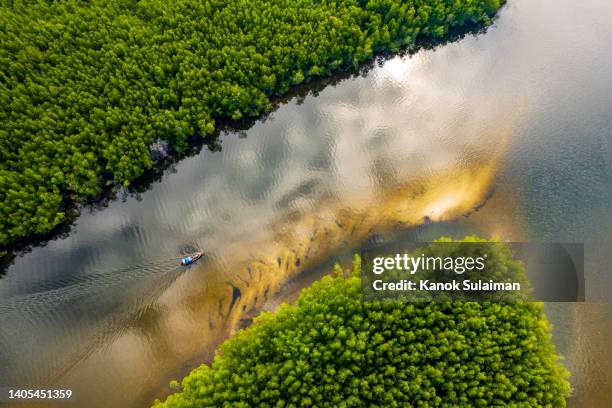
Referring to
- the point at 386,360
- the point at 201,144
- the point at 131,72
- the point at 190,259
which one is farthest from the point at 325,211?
the point at 131,72

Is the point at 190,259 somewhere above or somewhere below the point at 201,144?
below

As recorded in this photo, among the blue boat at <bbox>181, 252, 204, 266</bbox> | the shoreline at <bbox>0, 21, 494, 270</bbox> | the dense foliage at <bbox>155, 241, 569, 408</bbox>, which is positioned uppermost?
the shoreline at <bbox>0, 21, 494, 270</bbox>

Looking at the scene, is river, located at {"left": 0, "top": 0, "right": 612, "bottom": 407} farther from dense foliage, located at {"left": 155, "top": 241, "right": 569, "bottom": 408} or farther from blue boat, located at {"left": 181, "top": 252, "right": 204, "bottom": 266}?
dense foliage, located at {"left": 155, "top": 241, "right": 569, "bottom": 408}

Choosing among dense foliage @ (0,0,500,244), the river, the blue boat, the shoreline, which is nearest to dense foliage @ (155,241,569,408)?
the river

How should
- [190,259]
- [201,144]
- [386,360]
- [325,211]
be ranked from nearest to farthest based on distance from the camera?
[386,360]
[190,259]
[325,211]
[201,144]

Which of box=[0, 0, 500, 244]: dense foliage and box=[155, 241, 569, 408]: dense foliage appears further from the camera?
box=[0, 0, 500, 244]: dense foliage

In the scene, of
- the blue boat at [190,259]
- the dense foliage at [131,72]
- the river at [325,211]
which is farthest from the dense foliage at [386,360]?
the dense foliage at [131,72]

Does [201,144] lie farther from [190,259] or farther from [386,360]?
[386,360]

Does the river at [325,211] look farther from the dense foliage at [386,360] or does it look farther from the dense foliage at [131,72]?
the dense foliage at [386,360]
